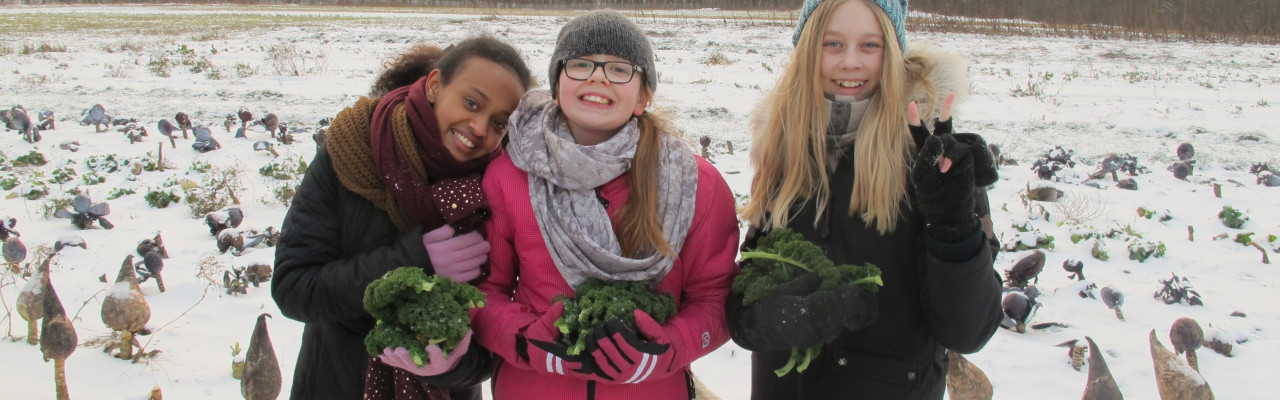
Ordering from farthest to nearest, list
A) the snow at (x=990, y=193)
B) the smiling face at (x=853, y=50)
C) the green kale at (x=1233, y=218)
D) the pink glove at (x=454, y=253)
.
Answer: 1. the green kale at (x=1233, y=218)
2. the snow at (x=990, y=193)
3. the smiling face at (x=853, y=50)
4. the pink glove at (x=454, y=253)

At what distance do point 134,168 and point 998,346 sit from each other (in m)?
6.53

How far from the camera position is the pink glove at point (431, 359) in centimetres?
168

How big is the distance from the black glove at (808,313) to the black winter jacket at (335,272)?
2.52 ft

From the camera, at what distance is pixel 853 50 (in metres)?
1.98

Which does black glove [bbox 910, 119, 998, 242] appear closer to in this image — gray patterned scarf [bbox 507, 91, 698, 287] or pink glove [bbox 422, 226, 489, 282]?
gray patterned scarf [bbox 507, 91, 698, 287]

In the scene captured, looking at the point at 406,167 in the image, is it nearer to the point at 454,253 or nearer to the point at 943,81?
Answer: the point at 454,253

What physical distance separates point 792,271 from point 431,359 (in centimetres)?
88

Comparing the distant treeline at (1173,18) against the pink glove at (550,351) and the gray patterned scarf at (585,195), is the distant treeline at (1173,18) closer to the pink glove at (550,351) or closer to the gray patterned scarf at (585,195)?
the gray patterned scarf at (585,195)

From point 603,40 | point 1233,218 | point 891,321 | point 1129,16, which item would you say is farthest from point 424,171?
point 1129,16

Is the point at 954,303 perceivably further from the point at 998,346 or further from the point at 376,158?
the point at 998,346

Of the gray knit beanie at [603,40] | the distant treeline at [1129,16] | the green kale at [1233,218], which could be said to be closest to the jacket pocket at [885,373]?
the gray knit beanie at [603,40]

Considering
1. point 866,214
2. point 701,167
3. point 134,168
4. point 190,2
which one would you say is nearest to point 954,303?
point 866,214

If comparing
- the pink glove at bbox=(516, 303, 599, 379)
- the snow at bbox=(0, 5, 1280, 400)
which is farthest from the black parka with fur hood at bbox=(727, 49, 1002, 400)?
the snow at bbox=(0, 5, 1280, 400)

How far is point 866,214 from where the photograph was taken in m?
1.89
